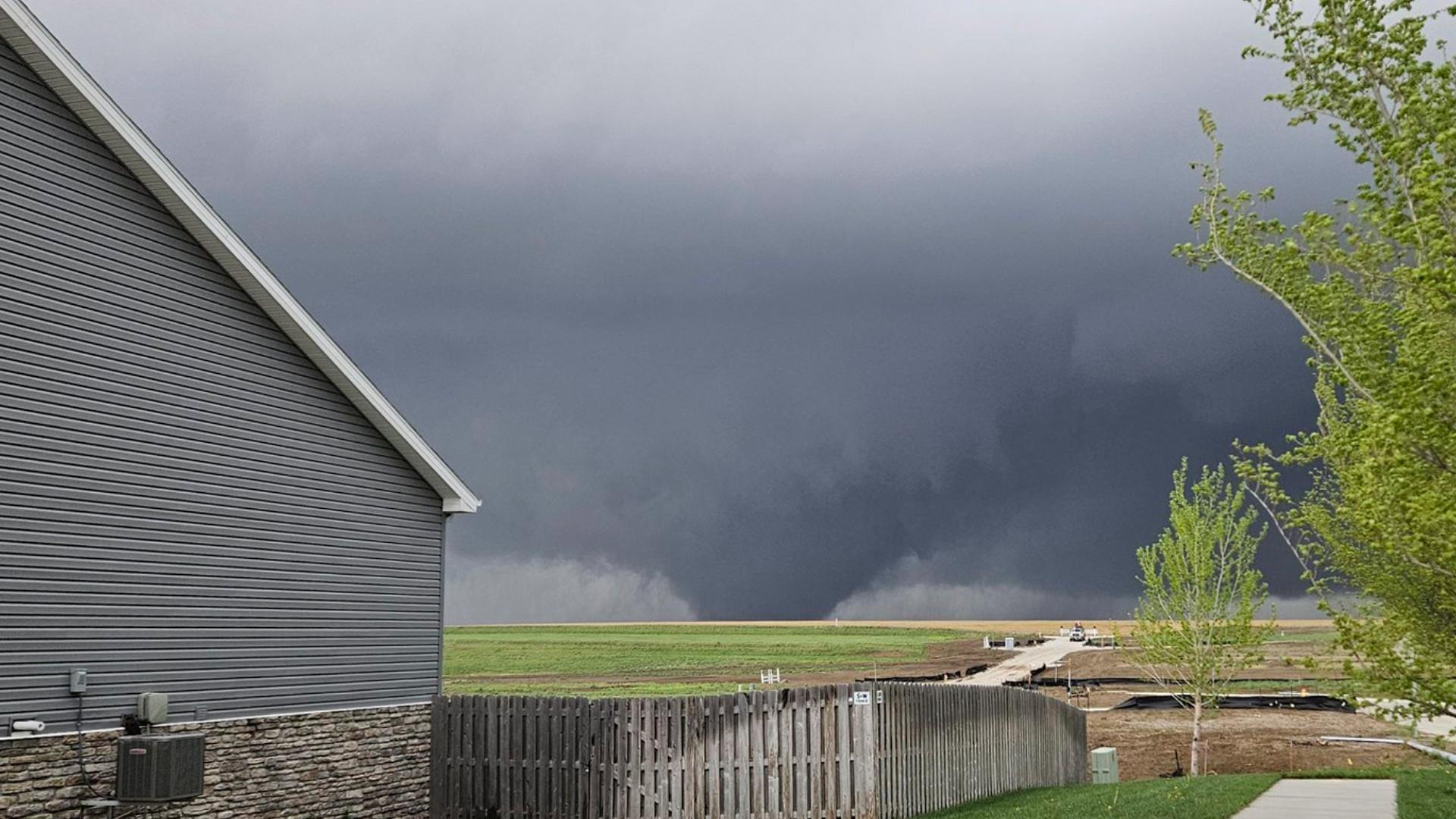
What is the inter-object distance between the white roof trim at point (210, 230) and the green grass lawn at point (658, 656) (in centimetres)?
3176

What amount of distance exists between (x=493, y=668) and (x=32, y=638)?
71831 millimetres

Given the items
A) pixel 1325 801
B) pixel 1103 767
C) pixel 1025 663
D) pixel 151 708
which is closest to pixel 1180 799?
pixel 1325 801

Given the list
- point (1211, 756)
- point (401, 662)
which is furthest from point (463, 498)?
point (1211, 756)

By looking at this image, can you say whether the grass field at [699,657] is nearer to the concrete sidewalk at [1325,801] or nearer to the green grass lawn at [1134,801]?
the concrete sidewalk at [1325,801]

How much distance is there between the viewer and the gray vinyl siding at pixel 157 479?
13.2 metres

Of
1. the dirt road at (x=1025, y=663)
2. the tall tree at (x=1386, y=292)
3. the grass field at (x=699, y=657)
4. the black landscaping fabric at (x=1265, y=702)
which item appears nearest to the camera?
Answer: the tall tree at (x=1386, y=292)

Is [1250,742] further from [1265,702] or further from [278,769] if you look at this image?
[278,769]

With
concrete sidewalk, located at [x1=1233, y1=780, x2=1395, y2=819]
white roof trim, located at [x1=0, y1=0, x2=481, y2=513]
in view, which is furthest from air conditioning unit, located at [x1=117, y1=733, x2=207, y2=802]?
concrete sidewalk, located at [x1=1233, y1=780, x2=1395, y2=819]

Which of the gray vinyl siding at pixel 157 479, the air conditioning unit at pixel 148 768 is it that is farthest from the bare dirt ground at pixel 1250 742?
the air conditioning unit at pixel 148 768

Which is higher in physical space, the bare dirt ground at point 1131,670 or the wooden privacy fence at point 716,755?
the wooden privacy fence at point 716,755

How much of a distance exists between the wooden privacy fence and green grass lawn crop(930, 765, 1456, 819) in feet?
2.98

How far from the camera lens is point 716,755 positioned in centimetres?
1589

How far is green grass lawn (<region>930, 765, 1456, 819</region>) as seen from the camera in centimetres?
1488

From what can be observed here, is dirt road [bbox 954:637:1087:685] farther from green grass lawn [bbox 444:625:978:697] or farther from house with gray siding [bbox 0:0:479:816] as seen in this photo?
house with gray siding [bbox 0:0:479:816]
